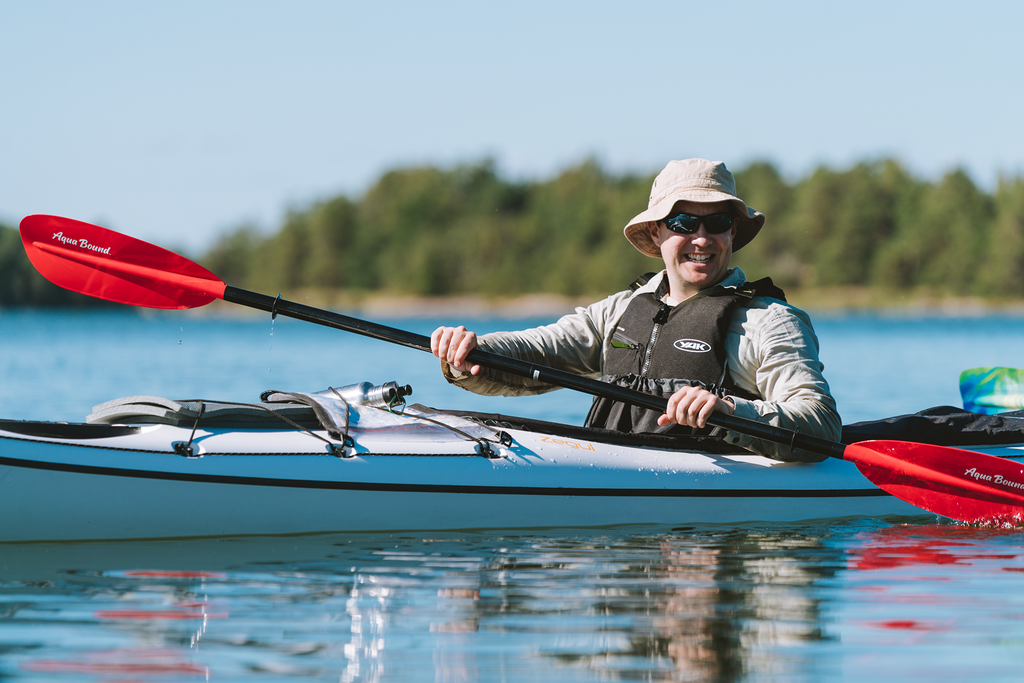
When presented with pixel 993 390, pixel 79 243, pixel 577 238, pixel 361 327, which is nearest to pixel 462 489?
pixel 361 327

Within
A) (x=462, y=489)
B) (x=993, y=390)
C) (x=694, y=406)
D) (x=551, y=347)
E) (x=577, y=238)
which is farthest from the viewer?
(x=577, y=238)

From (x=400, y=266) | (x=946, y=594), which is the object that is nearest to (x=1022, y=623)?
(x=946, y=594)

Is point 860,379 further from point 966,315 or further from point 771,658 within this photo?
point 966,315

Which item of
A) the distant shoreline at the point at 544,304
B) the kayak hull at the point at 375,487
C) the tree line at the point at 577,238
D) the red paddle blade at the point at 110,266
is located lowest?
the kayak hull at the point at 375,487

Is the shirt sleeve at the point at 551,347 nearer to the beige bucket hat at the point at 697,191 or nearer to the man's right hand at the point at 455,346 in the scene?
the man's right hand at the point at 455,346

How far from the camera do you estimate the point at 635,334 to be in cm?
481

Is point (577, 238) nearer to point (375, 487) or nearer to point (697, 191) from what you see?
point (697, 191)

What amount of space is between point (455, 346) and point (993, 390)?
3189 millimetres

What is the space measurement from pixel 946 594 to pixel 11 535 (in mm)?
3275

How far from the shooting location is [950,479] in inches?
192

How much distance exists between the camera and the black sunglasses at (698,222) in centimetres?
464

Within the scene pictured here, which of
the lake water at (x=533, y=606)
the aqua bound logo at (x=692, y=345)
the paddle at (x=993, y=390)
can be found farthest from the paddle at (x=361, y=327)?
the paddle at (x=993, y=390)

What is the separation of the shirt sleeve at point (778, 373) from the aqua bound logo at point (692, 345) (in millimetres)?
104

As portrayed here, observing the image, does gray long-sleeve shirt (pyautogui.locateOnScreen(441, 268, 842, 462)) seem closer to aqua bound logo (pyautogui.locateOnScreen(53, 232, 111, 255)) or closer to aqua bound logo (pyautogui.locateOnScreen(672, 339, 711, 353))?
aqua bound logo (pyautogui.locateOnScreen(672, 339, 711, 353))
